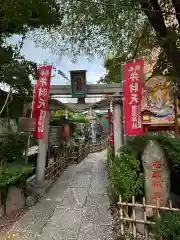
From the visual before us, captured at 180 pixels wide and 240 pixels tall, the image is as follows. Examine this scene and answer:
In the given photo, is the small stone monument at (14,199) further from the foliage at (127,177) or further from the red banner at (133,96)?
the red banner at (133,96)

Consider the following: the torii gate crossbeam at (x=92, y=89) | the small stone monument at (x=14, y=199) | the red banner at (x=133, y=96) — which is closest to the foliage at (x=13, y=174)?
the small stone monument at (x=14, y=199)

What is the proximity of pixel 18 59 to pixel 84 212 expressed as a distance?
4768 mm

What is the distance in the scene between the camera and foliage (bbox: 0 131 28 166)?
30.0 feet

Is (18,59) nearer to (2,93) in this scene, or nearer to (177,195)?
(2,93)

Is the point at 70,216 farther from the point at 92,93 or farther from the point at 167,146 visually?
the point at 92,93

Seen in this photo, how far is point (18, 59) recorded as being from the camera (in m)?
7.91

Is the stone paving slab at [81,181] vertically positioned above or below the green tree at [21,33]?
below

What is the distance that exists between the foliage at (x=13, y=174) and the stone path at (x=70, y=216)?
3.46ft

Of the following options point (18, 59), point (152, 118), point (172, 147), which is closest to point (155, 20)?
point (172, 147)

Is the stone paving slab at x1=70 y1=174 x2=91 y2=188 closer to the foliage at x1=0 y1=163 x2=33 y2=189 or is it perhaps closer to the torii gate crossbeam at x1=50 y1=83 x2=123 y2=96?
the foliage at x1=0 y1=163 x2=33 y2=189

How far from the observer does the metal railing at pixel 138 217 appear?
661 centimetres

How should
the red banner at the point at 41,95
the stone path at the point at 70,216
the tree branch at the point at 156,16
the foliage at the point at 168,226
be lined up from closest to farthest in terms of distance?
the tree branch at the point at 156,16
the foliage at the point at 168,226
the stone path at the point at 70,216
the red banner at the point at 41,95

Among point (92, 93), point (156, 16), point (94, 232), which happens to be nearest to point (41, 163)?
point (92, 93)

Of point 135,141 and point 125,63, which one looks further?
point 125,63
